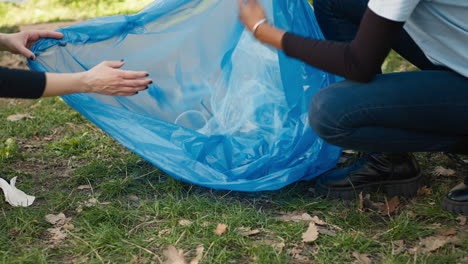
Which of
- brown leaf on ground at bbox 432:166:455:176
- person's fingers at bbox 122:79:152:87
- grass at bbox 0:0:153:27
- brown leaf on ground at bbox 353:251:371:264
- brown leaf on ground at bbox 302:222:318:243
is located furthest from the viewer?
grass at bbox 0:0:153:27

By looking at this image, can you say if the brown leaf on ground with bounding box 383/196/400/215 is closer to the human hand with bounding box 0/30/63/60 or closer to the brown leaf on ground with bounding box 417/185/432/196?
the brown leaf on ground with bounding box 417/185/432/196

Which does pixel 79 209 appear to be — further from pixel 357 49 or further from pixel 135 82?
pixel 357 49

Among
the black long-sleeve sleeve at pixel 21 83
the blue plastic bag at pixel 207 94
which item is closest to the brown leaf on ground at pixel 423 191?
the blue plastic bag at pixel 207 94

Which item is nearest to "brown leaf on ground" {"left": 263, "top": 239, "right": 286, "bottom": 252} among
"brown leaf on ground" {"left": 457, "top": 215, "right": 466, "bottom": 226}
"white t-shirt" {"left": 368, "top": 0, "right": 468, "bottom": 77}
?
"brown leaf on ground" {"left": 457, "top": 215, "right": 466, "bottom": 226}

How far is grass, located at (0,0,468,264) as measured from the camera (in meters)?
1.61

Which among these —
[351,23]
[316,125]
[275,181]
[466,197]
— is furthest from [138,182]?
[466,197]

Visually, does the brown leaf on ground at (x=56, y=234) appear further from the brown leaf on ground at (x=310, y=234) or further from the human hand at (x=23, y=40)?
the brown leaf on ground at (x=310, y=234)

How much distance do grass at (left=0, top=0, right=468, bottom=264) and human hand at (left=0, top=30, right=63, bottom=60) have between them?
1.75 ft

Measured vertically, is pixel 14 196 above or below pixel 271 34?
below

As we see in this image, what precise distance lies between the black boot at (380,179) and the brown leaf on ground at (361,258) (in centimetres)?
38

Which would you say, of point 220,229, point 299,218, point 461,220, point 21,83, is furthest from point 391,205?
point 21,83

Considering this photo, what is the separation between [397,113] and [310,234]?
0.47m

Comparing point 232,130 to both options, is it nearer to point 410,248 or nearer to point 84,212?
point 84,212

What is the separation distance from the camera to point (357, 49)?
1.50 metres
